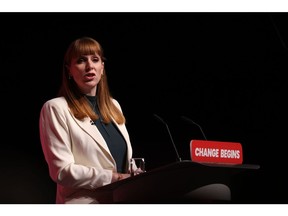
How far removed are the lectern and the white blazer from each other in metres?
0.29

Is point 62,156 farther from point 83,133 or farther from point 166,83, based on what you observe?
point 166,83

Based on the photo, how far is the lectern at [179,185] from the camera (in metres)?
2.04

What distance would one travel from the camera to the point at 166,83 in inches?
146

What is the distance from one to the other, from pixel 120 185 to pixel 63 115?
600 mm

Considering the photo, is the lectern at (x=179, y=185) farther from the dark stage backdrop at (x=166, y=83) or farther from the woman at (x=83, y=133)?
the dark stage backdrop at (x=166, y=83)

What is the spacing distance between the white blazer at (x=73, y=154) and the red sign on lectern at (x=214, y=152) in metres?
0.57

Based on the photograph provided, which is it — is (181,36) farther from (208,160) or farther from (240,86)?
(208,160)

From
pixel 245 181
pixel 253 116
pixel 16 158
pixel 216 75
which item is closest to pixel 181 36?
pixel 216 75

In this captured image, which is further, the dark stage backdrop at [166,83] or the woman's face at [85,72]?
the dark stage backdrop at [166,83]

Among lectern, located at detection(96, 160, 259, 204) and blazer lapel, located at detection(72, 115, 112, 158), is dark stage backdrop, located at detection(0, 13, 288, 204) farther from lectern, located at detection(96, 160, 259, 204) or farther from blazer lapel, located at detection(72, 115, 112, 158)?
lectern, located at detection(96, 160, 259, 204)

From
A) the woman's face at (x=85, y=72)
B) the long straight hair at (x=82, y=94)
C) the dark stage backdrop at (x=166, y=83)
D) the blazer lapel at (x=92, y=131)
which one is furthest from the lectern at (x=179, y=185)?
the dark stage backdrop at (x=166, y=83)

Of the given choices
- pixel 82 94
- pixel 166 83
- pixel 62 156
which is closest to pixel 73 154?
pixel 62 156

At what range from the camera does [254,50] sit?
3.88m

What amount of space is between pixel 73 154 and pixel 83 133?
0.12 meters
